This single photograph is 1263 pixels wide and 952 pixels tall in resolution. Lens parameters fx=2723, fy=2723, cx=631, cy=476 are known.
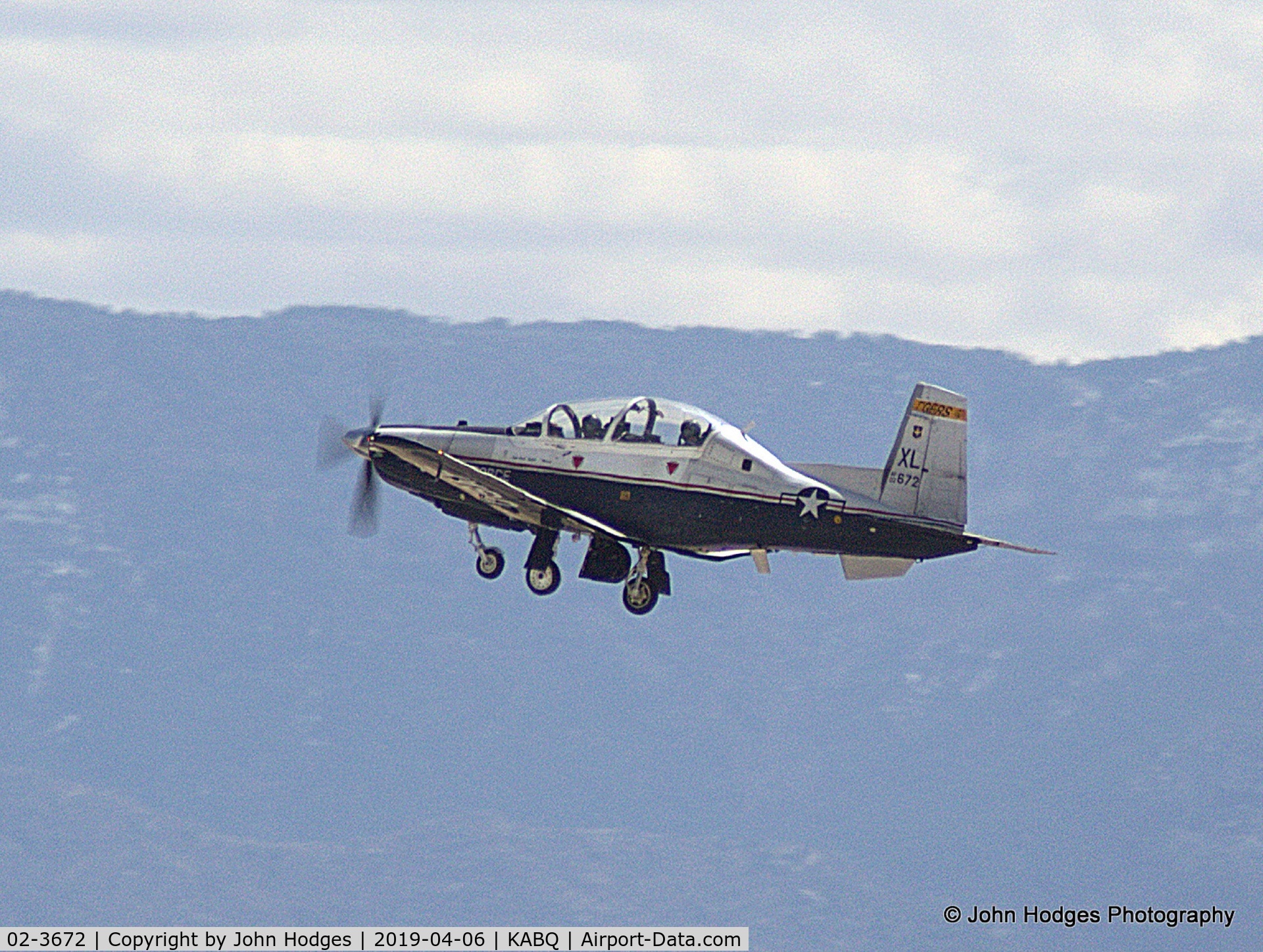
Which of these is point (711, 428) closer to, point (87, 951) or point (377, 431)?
point (377, 431)

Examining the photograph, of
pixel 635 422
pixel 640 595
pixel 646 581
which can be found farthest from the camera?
pixel 646 581

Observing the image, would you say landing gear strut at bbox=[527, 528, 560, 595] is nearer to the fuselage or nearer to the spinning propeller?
the fuselage

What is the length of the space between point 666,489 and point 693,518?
0.71 m

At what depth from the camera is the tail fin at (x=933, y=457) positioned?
158ft

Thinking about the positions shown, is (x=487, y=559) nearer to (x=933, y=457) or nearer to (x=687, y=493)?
(x=687, y=493)

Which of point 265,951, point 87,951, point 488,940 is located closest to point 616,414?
point 87,951

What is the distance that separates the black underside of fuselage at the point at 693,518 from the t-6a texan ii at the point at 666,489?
26mm

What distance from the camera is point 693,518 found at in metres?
49.6

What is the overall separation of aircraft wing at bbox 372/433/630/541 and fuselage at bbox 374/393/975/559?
221mm

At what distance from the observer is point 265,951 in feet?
640

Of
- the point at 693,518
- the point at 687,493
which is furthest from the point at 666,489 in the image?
the point at 693,518

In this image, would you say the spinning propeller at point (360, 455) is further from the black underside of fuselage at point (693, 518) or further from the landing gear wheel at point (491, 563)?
the landing gear wheel at point (491, 563)

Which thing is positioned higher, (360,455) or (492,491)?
(360,455)
